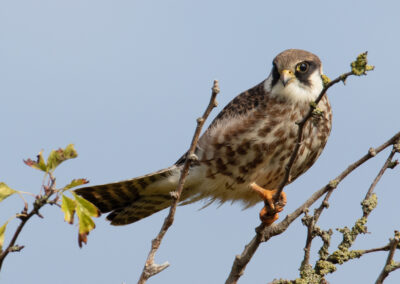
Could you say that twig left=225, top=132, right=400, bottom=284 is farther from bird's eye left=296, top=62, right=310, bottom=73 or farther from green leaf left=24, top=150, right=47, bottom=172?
bird's eye left=296, top=62, right=310, bottom=73

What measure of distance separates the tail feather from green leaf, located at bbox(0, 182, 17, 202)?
2.73 m

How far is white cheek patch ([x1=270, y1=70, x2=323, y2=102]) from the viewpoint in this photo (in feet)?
15.6

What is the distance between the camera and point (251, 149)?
469cm

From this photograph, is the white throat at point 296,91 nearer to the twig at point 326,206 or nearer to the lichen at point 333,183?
the twig at point 326,206

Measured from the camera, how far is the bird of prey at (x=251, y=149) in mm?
4684

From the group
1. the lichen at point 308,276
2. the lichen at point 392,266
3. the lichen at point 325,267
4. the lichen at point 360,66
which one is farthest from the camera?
the lichen at point 325,267

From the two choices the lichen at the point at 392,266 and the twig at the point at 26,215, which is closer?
the twig at the point at 26,215

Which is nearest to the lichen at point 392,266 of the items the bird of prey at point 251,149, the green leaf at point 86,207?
the green leaf at point 86,207

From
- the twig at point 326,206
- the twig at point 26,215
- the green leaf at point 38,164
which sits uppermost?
the twig at point 326,206

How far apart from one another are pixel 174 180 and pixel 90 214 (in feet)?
9.12

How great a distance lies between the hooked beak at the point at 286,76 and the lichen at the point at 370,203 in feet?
6.19

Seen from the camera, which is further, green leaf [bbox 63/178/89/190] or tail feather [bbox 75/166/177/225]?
tail feather [bbox 75/166/177/225]

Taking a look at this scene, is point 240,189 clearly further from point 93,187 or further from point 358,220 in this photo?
point 358,220

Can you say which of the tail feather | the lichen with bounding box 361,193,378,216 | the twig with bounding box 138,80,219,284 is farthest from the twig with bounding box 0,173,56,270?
the tail feather
